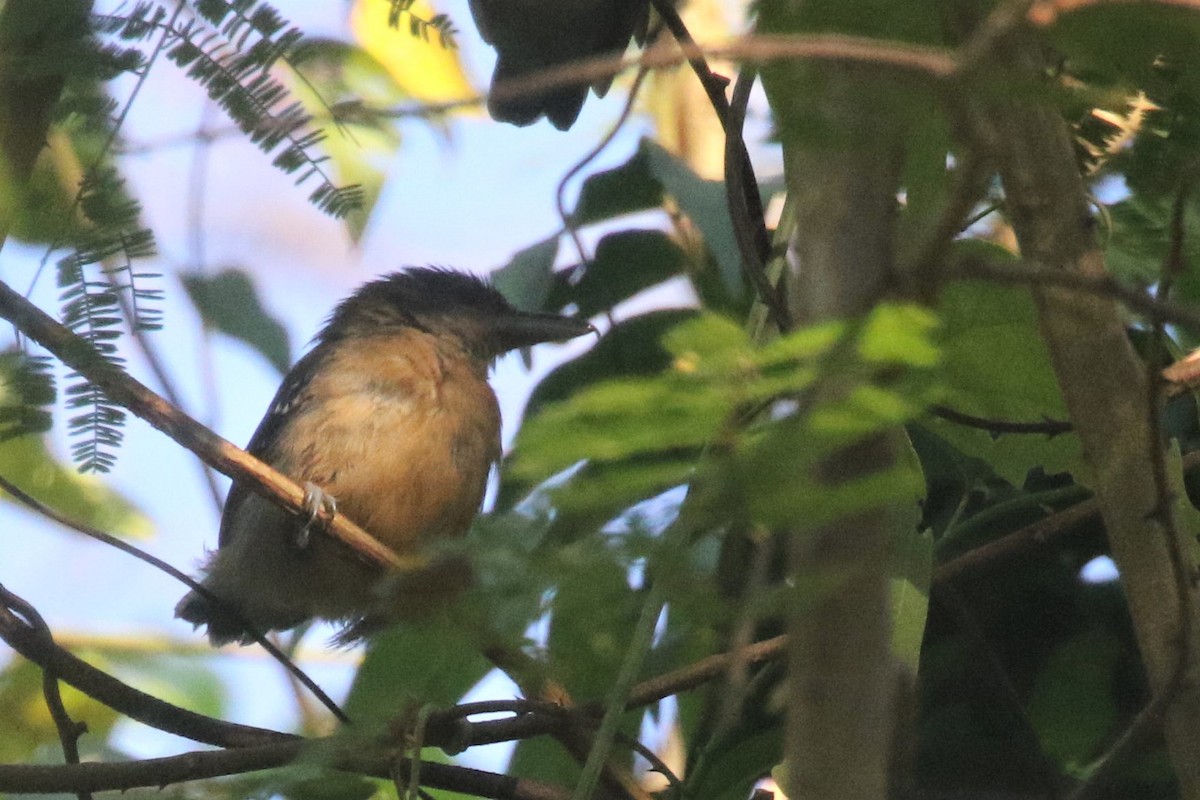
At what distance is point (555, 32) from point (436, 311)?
1.06 meters

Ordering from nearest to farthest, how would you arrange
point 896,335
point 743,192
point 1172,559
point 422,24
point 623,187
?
point 896,335
point 1172,559
point 422,24
point 743,192
point 623,187

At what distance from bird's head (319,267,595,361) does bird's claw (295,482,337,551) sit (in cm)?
77

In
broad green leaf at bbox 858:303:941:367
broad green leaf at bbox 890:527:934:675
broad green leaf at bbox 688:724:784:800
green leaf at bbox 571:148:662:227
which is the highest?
broad green leaf at bbox 858:303:941:367

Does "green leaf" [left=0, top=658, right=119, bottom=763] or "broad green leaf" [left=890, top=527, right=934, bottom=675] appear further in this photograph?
"green leaf" [left=0, top=658, right=119, bottom=763]

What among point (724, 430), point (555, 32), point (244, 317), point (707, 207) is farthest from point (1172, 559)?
point (555, 32)

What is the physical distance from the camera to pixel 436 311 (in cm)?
479

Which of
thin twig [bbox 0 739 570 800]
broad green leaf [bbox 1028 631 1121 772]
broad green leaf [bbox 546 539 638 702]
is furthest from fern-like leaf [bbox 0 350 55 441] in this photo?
broad green leaf [bbox 1028 631 1121 772]

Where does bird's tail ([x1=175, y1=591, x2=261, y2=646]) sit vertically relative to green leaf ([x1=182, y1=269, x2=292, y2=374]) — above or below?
below

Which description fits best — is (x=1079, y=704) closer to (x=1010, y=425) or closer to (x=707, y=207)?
(x=1010, y=425)

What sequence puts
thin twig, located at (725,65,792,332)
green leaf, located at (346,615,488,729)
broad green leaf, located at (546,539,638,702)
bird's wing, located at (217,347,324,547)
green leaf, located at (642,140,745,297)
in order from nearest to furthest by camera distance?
broad green leaf, located at (546,539,638,702)
green leaf, located at (346,615,488,729)
thin twig, located at (725,65,792,332)
green leaf, located at (642,140,745,297)
bird's wing, located at (217,347,324,547)

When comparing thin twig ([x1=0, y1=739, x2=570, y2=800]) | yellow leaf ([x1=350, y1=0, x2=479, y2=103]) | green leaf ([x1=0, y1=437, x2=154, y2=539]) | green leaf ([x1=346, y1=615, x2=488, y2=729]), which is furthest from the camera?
yellow leaf ([x1=350, y1=0, x2=479, y2=103])

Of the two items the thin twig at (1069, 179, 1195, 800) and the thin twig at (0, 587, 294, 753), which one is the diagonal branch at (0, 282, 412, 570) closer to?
the thin twig at (0, 587, 294, 753)

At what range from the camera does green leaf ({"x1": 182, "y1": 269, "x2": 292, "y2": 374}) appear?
331 centimetres

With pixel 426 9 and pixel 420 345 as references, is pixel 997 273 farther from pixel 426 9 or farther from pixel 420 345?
pixel 420 345
